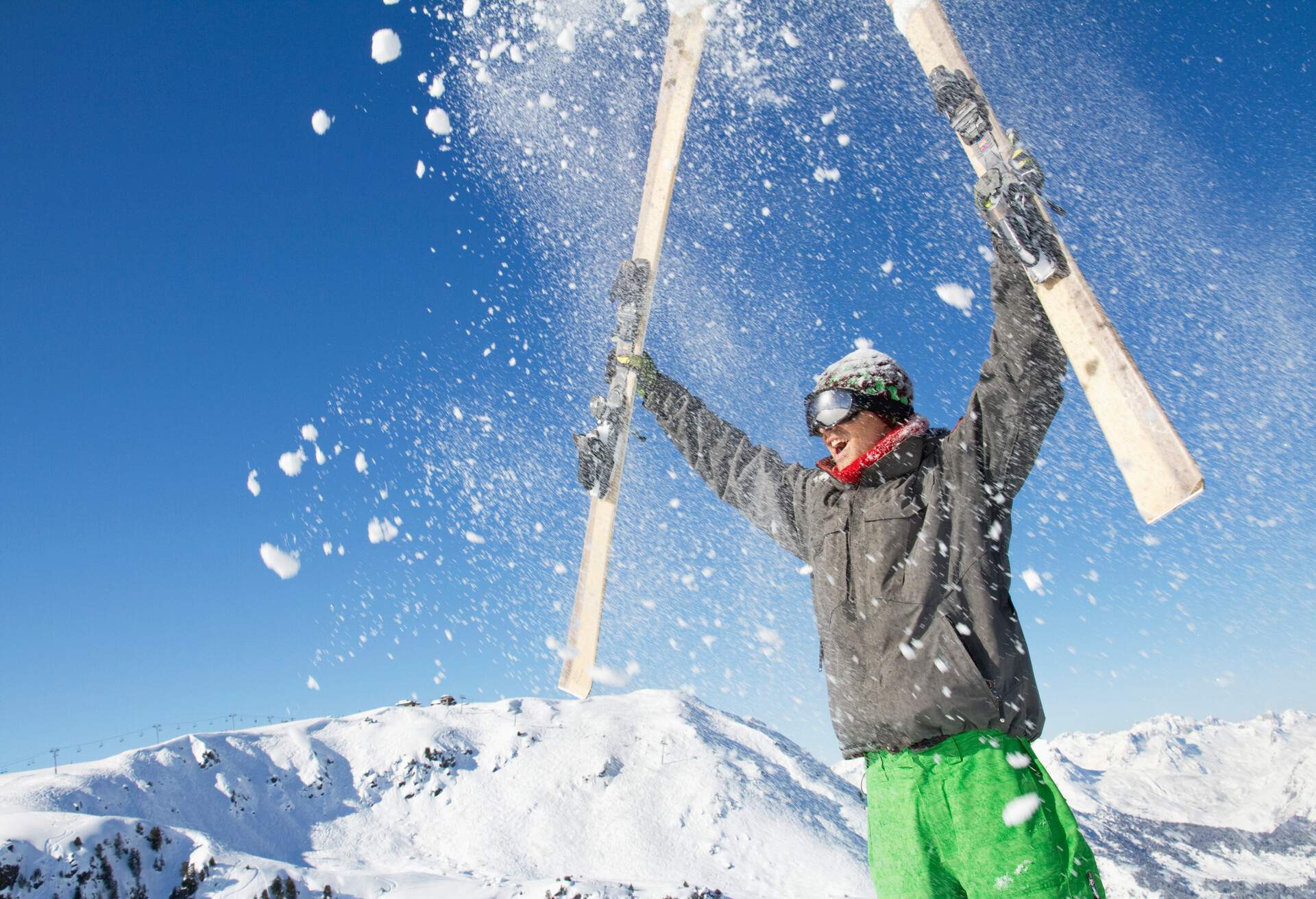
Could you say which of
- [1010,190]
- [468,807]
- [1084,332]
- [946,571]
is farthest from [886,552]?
[468,807]

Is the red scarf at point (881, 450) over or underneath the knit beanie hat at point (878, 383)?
underneath

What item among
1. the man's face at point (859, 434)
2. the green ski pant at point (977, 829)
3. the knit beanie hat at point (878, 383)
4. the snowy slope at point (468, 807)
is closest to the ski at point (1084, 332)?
the knit beanie hat at point (878, 383)

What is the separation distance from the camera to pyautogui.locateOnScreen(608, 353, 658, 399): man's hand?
13.6ft

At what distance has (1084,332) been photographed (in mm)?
2539

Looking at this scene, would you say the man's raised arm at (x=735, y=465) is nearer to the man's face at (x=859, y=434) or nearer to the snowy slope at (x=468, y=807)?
the man's face at (x=859, y=434)

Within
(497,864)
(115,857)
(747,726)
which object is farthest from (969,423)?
(747,726)

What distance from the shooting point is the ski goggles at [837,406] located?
2.71 metres

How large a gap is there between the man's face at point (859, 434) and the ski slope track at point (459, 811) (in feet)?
219

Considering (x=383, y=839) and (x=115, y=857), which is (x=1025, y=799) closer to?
(x=115, y=857)

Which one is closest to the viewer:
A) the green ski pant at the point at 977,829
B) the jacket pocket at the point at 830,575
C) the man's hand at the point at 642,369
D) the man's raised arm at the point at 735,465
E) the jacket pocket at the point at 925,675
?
the green ski pant at the point at 977,829

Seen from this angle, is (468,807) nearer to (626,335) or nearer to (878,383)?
(626,335)

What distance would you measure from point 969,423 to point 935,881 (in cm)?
130

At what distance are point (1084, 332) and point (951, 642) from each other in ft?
4.01

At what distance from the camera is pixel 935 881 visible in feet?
6.62
